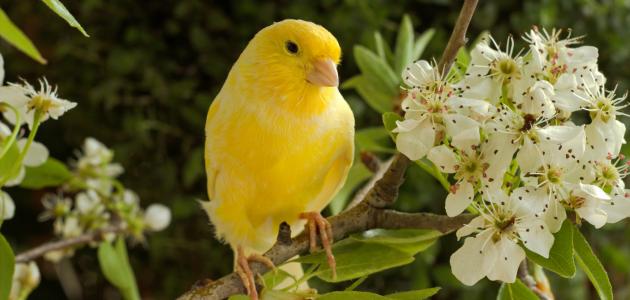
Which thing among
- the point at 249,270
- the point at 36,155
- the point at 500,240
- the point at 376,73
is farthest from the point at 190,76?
the point at 500,240

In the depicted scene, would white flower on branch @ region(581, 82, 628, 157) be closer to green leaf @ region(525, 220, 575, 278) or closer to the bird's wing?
green leaf @ region(525, 220, 575, 278)

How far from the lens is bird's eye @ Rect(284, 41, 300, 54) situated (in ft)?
1.79

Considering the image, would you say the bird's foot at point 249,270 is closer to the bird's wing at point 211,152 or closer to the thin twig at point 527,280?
the bird's wing at point 211,152

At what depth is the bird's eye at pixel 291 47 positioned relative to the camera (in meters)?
0.55

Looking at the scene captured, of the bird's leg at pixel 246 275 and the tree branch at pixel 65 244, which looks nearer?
the bird's leg at pixel 246 275

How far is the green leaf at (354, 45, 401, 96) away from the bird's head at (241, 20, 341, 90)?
0.27m

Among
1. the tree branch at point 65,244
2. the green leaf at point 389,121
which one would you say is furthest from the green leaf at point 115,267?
the green leaf at point 389,121

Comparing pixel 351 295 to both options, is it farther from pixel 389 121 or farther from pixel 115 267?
pixel 115 267

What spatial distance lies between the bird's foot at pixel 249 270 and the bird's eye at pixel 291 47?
15 cm

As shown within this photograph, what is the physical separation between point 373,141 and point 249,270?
30 cm

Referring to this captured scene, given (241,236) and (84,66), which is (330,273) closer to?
(241,236)

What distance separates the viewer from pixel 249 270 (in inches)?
21.5

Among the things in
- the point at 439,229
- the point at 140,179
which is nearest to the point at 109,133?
the point at 140,179

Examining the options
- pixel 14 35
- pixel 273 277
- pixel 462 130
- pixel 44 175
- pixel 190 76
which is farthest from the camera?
pixel 190 76
